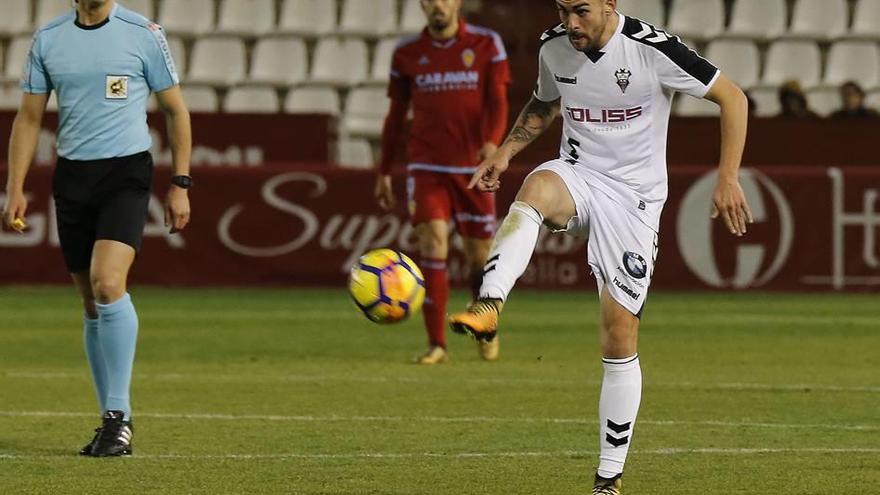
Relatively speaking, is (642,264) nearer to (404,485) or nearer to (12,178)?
(404,485)

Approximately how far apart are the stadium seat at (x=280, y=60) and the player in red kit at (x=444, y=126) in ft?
34.6

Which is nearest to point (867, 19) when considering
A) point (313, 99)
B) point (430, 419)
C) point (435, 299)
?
point (313, 99)

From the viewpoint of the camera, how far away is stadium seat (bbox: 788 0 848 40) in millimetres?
22875

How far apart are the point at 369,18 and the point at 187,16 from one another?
239 centimetres

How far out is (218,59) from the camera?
23.2 m

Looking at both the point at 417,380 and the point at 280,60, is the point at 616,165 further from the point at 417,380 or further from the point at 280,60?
the point at 280,60

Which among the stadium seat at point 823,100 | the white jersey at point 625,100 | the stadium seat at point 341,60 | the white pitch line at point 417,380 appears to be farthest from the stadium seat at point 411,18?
the white jersey at point 625,100

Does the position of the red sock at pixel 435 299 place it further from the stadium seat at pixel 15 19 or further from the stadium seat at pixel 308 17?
the stadium seat at pixel 15 19

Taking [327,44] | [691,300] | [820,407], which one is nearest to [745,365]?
[820,407]

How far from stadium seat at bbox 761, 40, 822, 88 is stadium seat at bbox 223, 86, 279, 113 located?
5.98 metres

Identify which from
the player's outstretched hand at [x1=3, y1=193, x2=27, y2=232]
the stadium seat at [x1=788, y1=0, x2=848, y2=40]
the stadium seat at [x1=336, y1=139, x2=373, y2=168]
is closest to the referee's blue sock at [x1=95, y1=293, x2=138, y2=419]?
the player's outstretched hand at [x1=3, y1=193, x2=27, y2=232]

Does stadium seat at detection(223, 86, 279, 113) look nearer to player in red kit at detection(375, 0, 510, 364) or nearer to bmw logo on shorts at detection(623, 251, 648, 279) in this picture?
player in red kit at detection(375, 0, 510, 364)

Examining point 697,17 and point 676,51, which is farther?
point 697,17

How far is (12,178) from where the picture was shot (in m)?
8.27
